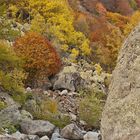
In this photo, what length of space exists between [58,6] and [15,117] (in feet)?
81.8

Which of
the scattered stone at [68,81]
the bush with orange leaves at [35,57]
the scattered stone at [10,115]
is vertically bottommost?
the scattered stone at [10,115]

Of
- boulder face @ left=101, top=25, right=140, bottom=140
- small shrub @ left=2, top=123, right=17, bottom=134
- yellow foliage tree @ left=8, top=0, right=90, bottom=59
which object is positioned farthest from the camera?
yellow foliage tree @ left=8, top=0, right=90, bottom=59

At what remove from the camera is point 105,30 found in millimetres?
54281

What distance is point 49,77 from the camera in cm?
2791

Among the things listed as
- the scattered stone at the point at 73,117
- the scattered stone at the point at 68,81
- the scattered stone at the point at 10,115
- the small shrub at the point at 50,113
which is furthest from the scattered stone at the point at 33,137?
the scattered stone at the point at 68,81

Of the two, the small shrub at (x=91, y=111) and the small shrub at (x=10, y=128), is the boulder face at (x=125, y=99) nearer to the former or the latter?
the small shrub at (x=10, y=128)

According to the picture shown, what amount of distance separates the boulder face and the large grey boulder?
8.29 m

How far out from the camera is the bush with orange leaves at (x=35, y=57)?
25906mm

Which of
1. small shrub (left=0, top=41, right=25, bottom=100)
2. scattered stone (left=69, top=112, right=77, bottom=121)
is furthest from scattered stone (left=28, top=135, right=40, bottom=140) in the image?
scattered stone (left=69, top=112, right=77, bottom=121)

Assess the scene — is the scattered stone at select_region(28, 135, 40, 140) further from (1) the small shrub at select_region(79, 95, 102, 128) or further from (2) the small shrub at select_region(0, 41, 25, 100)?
(1) the small shrub at select_region(79, 95, 102, 128)

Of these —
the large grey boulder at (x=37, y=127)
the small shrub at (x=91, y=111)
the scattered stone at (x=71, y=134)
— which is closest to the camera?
the scattered stone at (x=71, y=134)

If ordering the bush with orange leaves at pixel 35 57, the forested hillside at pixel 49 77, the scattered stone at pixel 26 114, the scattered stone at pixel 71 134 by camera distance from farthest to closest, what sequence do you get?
the bush with orange leaves at pixel 35 57 < the scattered stone at pixel 26 114 < the forested hillside at pixel 49 77 < the scattered stone at pixel 71 134

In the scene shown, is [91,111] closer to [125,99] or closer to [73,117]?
[73,117]

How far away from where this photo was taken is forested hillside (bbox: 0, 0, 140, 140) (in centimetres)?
1736
